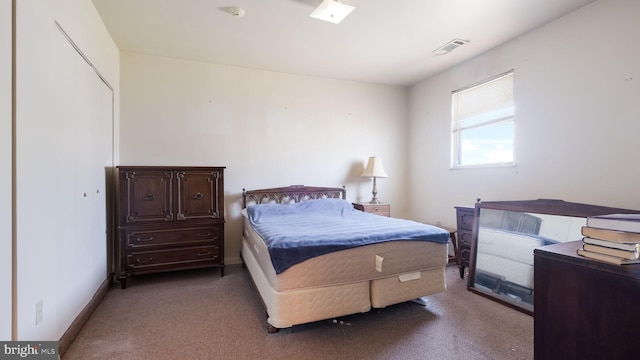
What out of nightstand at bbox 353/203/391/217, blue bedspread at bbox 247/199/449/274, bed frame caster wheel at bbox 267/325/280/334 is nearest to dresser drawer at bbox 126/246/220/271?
blue bedspread at bbox 247/199/449/274

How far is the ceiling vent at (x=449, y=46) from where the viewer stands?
10.6 ft

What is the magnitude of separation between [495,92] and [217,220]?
146 inches

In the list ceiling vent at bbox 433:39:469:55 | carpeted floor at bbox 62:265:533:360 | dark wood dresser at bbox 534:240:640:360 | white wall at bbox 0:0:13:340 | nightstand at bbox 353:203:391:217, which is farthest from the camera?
nightstand at bbox 353:203:391:217

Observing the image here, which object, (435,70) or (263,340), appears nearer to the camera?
(263,340)

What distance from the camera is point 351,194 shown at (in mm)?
4570

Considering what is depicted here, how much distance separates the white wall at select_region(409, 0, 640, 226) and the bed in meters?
1.40

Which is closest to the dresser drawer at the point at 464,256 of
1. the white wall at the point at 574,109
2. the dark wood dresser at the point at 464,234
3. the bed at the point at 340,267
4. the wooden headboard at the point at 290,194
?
the dark wood dresser at the point at 464,234

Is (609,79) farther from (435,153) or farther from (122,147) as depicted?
(122,147)

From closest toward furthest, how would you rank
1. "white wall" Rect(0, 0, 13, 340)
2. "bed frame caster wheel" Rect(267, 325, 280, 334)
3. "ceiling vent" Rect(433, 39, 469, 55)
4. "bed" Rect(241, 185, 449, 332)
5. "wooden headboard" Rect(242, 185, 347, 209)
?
1. "white wall" Rect(0, 0, 13, 340)
2. "bed" Rect(241, 185, 449, 332)
3. "bed frame caster wheel" Rect(267, 325, 280, 334)
4. "ceiling vent" Rect(433, 39, 469, 55)
5. "wooden headboard" Rect(242, 185, 347, 209)

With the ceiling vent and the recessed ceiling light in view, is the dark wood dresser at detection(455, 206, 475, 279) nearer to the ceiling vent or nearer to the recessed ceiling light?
the ceiling vent

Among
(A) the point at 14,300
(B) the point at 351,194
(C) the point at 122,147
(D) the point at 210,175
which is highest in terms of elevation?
(C) the point at 122,147

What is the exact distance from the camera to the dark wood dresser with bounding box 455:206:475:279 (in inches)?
127

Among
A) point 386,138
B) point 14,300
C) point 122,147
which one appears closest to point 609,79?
point 386,138

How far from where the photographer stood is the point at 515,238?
9.05ft
